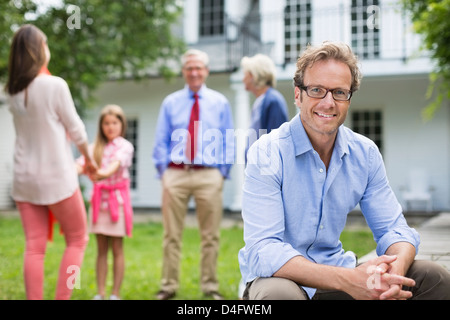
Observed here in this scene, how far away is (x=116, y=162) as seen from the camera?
353 cm

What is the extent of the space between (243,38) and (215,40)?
51.8 inches

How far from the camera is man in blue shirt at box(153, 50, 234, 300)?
3.78m

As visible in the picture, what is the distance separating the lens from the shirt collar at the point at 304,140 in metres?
1.68

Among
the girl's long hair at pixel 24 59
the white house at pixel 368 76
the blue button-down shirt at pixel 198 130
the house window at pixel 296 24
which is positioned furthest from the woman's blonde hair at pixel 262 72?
the house window at pixel 296 24

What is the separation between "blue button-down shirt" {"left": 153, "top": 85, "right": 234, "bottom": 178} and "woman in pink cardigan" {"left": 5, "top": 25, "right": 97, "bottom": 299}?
1098 mm

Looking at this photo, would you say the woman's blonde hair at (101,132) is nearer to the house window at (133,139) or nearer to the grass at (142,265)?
the grass at (142,265)

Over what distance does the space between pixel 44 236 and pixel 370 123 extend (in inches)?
358

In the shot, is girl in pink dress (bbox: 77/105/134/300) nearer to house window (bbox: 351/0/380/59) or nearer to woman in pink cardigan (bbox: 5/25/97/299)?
woman in pink cardigan (bbox: 5/25/97/299)

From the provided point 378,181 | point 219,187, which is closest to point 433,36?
point 219,187

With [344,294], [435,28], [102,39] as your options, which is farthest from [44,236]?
[102,39]

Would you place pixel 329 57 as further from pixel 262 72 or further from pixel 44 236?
pixel 44 236

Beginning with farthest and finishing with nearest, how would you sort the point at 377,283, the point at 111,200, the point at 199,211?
the point at 199,211 < the point at 111,200 < the point at 377,283

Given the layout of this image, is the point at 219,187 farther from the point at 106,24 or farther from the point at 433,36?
the point at 106,24

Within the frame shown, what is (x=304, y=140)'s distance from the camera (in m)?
1.70
